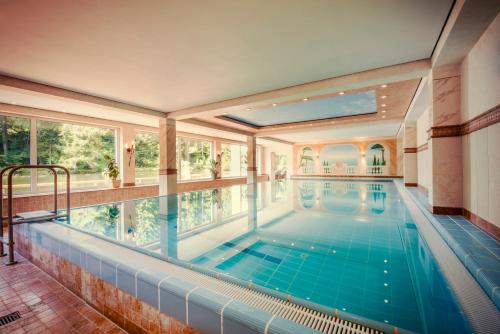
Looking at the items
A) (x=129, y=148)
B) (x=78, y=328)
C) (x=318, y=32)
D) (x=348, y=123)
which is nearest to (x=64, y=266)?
(x=78, y=328)

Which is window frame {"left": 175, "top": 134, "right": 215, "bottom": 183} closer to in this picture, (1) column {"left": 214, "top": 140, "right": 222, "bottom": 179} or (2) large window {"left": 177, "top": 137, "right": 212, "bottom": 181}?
(2) large window {"left": 177, "top": 137, "right": 212, "bottom": 181}

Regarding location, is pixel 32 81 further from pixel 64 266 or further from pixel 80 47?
pixel 64 266

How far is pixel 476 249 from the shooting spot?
2410mm

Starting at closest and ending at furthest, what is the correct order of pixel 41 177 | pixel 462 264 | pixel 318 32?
pixel 462 264, pixel 318 32, pixel 41 177

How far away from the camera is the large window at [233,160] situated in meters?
15.6

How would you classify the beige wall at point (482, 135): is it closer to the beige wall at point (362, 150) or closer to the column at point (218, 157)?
the column at point (218, 157)

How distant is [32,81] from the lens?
5082 mm

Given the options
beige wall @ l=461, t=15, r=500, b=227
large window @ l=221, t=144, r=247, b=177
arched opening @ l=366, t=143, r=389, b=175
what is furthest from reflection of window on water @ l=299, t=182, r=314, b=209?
arched opening @ l=366, t=143, r=389, b=175

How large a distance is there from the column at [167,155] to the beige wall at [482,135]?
26.7 ft

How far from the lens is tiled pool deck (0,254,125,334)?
73.8 inches

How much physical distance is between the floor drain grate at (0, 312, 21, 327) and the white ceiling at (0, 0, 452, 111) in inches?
131

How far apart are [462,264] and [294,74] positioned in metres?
4.26

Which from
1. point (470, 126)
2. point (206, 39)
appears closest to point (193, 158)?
point (206, 39)

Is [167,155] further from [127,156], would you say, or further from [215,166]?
[215,166]
